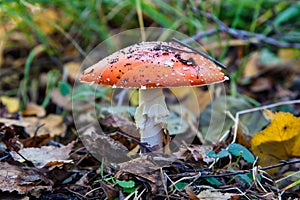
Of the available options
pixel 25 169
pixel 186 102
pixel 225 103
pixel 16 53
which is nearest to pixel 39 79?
pixel 16 53

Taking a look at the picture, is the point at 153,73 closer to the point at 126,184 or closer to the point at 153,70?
the point at 153,70

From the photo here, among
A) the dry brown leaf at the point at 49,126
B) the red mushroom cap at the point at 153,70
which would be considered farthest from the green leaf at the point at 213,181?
the dry brown leaf at the point at 49,126

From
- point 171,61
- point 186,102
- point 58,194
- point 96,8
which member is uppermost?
point 96,8

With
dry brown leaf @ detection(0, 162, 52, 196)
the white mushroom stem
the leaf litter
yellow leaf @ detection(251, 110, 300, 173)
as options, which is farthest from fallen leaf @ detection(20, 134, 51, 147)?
yellow leaf @ detection(251, 110, 300, 173)

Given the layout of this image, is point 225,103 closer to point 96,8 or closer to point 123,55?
point 123,55

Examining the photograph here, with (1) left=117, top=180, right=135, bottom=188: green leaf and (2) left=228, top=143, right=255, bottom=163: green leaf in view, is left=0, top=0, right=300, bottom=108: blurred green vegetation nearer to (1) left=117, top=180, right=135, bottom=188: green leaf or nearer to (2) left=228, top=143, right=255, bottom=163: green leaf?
(2) left=228, top=143, right=255, bottom=163: green leaf

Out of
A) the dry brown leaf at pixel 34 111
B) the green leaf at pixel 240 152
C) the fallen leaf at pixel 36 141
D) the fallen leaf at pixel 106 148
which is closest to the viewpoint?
the green leaf at pixel 240 152

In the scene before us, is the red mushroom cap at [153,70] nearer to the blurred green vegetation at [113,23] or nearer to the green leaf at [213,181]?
the green leaf at [213,181]
